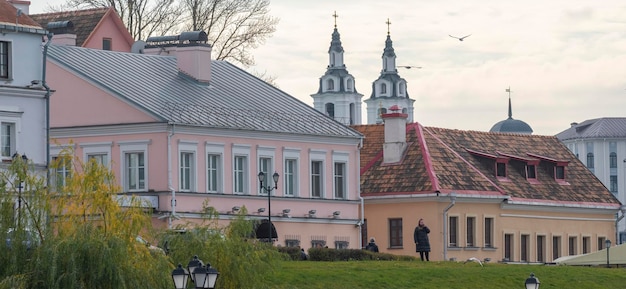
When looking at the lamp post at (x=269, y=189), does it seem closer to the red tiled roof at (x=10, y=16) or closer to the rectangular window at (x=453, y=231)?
the red tiled roof at (x=10, y=16)

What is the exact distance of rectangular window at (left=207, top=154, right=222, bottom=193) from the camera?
255ft

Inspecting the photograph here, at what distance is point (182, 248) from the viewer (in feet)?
166

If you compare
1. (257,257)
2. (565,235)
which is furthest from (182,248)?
(565,235)

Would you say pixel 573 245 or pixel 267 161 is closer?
pixel 267 161

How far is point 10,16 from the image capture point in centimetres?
7012

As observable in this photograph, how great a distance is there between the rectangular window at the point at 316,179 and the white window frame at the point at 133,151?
9.53 m

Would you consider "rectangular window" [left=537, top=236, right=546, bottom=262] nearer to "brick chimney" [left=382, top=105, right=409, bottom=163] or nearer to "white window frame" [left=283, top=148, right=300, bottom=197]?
"brick chimney" [left=382, top=105, right=409, bottom=163]

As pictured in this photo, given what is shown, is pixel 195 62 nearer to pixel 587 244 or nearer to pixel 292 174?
pixel 292 174

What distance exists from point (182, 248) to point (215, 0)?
1939 inches

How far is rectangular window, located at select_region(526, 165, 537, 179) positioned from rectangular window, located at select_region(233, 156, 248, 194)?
19.2m

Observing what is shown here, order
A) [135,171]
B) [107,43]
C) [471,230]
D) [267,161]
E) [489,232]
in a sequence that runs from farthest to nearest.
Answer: [107,43]
[489,232]
[471,230]
[267,161]
[135,171]

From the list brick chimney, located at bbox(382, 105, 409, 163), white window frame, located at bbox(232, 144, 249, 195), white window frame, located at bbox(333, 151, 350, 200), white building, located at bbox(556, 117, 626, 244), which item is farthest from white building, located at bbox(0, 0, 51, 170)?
white building, located at bbox(556, 117, 626, 244)

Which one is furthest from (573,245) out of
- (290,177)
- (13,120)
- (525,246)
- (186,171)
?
(13,120)

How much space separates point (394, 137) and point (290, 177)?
9.02 m
